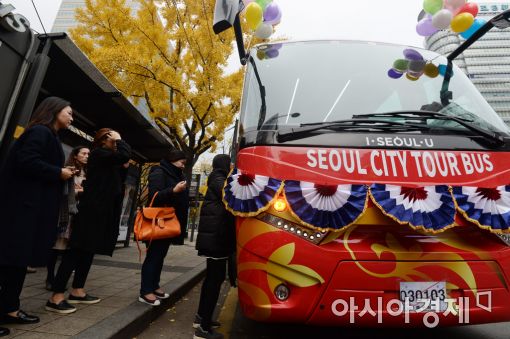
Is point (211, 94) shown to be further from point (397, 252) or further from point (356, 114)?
point (397, 252)

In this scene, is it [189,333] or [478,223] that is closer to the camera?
[478,223]

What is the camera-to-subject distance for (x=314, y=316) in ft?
7.36

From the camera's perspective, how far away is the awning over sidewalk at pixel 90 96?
4.12 m

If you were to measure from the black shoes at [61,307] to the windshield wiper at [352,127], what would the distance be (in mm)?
2509

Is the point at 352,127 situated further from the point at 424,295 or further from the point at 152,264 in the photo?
the point at 152,264

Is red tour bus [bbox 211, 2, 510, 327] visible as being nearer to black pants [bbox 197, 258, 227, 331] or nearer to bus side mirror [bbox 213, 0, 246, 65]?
black pants [bbox 197, 258, 227, 331]

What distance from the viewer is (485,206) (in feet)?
7.62

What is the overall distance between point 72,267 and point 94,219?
0.50 m

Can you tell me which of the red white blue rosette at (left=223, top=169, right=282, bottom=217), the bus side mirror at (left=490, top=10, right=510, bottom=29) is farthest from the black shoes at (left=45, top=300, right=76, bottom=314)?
the bus side mirror at (left=490, top=10, right=510, bottom=29)

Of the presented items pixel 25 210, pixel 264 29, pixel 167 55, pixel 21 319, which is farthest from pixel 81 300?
pixel 167 55

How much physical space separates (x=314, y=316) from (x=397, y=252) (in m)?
0.69

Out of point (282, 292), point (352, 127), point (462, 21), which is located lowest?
point (282, 292)

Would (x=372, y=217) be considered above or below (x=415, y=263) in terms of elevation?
above

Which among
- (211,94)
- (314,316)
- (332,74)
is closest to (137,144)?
(211,94)
